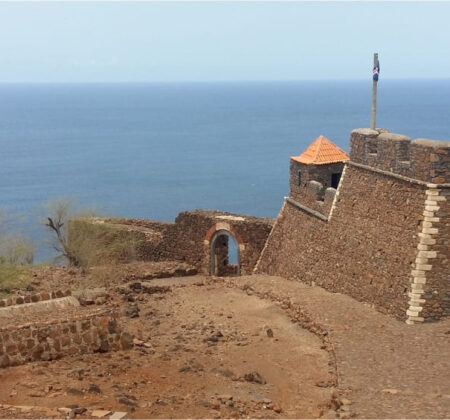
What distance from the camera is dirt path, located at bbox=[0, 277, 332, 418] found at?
1150 cm

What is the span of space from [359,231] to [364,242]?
0.47 m

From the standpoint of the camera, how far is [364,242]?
19.0m

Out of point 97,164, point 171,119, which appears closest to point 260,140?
point 97,164

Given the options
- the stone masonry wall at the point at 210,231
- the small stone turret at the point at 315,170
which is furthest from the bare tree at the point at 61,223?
the small stone turret at the point at 315,170

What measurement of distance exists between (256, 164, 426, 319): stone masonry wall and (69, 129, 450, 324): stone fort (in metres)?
0.03

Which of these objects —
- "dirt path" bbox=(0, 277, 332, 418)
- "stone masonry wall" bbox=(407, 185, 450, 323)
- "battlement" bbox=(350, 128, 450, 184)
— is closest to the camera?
"dirt path" bbox=(0, 277, 332, 418)

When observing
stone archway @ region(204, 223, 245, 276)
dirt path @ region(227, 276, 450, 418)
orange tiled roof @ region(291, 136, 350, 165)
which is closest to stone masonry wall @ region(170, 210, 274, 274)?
stone archway @ region(204, 223, 245, 276)

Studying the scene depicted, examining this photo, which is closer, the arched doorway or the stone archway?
the stone archway

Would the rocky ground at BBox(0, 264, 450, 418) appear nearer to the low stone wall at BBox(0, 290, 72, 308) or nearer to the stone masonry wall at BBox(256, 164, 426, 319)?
the stone masonry wall at BBox(256, 164, 426, 319)

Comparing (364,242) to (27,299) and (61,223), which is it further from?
(61,223)

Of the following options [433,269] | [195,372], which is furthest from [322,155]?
[195,372]

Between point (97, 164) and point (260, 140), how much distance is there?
3282 cm

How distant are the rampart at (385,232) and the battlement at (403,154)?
0.02 m

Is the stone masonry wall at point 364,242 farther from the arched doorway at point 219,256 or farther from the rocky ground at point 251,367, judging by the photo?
the arched doorway at point 219,256
